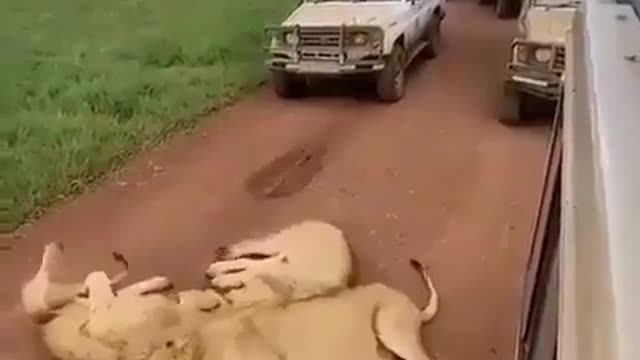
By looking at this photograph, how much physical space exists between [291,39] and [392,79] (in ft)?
3.02

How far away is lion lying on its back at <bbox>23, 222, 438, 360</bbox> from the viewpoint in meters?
4.29

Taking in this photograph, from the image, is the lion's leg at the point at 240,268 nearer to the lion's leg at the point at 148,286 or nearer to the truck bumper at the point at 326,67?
the lion's leg at the point at 148,286

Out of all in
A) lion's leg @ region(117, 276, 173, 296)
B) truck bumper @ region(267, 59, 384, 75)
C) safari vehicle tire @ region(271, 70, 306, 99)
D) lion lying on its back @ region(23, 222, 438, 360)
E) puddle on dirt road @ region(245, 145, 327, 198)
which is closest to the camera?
lion lying on its back @ region(23, 222, 438, 360)

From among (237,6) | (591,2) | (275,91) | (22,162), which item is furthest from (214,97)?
(591,2)

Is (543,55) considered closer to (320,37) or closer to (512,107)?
(512,107)

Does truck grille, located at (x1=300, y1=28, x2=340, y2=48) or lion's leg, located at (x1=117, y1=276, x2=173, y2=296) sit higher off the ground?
truck grille, located at (x1=300, y1=28, x2=340, y2=48)

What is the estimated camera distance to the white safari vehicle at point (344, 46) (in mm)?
8352

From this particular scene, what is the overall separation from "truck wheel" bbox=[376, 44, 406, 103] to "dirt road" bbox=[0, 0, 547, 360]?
0.15 metres

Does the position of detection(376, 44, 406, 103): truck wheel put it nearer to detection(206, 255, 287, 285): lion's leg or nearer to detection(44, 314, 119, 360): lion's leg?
detection(206, 255, 287, 285): lion's leg

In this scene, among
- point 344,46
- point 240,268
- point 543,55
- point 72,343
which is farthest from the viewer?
point 344,46

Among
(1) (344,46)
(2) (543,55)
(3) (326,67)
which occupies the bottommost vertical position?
(3) (326,67)

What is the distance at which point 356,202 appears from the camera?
20.2 feet

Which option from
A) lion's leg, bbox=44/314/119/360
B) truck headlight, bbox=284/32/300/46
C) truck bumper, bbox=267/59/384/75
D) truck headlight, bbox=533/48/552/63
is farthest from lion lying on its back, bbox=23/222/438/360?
truck headlight, bbox=284/32/300/46

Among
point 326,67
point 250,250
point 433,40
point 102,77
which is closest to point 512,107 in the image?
point 326,67
